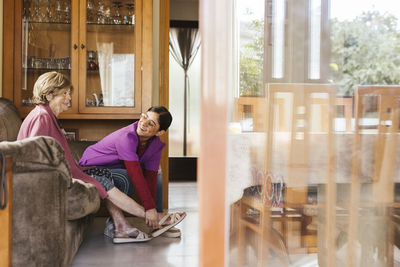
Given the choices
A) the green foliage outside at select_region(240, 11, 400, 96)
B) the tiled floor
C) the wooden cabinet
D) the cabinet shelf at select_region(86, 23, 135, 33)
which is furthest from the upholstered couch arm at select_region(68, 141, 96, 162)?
the green foliage outside at select_region(240, 11, 400, 96)

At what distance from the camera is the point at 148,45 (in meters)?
3.42

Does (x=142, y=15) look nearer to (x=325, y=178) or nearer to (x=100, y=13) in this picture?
(x=100, y=13)

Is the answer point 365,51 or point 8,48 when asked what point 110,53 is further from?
point 365,51

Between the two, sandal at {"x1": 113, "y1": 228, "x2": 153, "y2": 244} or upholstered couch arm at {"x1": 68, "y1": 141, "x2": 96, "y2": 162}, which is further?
upholstered couch arm at {"x1": 68, "y1": 141, "x2": 96, "y2": 162}

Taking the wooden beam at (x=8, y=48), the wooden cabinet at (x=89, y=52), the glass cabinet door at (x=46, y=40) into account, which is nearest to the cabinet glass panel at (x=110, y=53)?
the wooden cabinet at (x=89, y=52)

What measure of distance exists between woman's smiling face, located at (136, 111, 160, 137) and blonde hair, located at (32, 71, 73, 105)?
1.47 ft

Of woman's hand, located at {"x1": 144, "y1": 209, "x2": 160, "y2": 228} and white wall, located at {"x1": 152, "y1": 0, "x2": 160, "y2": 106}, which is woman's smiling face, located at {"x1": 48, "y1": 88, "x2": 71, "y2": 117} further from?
white wall, located at {"x1": 152, "y1": 0, "x2": 160, "y2": 106}

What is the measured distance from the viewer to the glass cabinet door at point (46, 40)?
3375 mm

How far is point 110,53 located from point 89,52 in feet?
0.55

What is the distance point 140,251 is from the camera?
7.71 feet

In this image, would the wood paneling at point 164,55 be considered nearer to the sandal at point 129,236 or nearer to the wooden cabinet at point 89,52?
the wooden cabinet at point 89,52

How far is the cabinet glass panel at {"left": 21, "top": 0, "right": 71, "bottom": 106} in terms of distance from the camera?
3391mm

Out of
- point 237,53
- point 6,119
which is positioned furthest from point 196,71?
point 237,53

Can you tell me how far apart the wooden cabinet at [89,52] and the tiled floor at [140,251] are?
1.00 m
